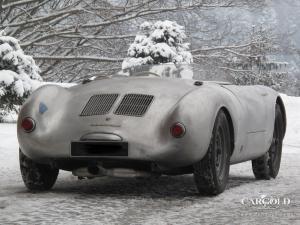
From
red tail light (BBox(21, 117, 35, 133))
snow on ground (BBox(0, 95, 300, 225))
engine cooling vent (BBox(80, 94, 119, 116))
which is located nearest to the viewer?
snow on ground (BBox(0, 95, 300, 225))

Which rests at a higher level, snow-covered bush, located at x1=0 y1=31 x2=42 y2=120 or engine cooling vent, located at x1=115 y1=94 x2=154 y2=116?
engine cooling vent, located at x1=115 y1=94 x2=154 y2=116

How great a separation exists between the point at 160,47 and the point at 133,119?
18.3 meters

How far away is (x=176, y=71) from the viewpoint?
24.0ft

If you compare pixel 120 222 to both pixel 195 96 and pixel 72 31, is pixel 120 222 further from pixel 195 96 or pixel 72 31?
pixel 72 31

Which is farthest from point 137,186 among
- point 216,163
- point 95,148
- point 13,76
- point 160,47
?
point 160,47

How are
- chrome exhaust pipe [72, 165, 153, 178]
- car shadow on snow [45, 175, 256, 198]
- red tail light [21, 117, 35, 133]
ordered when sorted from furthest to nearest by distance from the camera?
car shadow on snow [45, 175, 256, 198]
red tail light [21, 117, 35, 133]
chrome exhaust pipe [72, 165, 153, 178]

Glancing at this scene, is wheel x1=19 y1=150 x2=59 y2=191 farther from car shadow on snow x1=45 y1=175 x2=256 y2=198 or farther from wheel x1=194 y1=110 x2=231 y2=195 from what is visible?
wheel x1=194 y1=110 x2=231 y2=195

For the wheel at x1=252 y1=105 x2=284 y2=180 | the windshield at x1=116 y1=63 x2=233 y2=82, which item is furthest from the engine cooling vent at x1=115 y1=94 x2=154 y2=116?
the wheel at x1=252 y1=105 x2=284 y2=180

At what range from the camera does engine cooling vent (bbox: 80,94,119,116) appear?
6.14m

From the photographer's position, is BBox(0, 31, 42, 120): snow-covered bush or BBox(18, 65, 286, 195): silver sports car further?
BBox(0, 31, 42, 120): snow-covered bush

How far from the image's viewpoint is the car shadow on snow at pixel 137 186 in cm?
640

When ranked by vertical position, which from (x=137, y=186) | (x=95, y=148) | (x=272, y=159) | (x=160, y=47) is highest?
(x=95, y=148)

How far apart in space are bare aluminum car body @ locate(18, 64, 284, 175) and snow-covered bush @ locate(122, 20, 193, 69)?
16937 mm

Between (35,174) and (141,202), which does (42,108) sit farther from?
(141,202)
